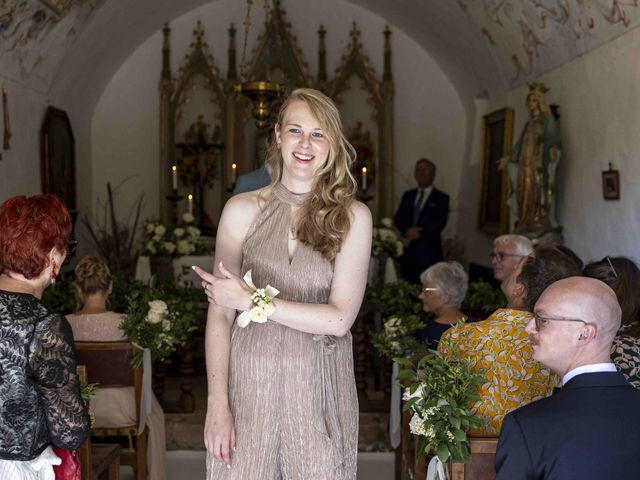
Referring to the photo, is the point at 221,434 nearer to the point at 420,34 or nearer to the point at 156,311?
the point at 156,311

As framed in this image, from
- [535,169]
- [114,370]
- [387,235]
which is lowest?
[114,370]

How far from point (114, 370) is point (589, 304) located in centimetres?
326

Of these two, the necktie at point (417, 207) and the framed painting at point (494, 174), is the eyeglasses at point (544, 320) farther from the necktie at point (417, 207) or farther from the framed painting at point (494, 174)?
the necktie at point (417, 207)

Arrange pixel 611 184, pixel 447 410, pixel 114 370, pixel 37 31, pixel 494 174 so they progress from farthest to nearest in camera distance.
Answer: pixel 494 174, pixel 37 31, pixel 611 184, pixel 114 370, pixel 447 410

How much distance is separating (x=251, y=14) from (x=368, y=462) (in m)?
7.30

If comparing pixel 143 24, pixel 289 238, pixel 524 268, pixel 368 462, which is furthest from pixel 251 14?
pixel 289 238

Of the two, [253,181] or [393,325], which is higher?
[253,181]

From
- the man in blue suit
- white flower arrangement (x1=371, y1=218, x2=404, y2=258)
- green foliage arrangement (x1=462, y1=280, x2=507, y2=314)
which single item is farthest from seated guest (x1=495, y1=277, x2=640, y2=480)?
the man in blue suit

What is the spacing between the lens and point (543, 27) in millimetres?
8031

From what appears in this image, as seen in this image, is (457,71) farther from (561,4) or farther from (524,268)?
(524,268)

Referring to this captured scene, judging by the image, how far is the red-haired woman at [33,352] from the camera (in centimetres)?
275

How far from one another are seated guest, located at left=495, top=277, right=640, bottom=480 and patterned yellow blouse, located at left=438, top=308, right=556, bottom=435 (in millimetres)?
835

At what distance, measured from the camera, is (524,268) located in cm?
379

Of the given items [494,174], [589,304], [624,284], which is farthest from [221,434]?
[494,174]
